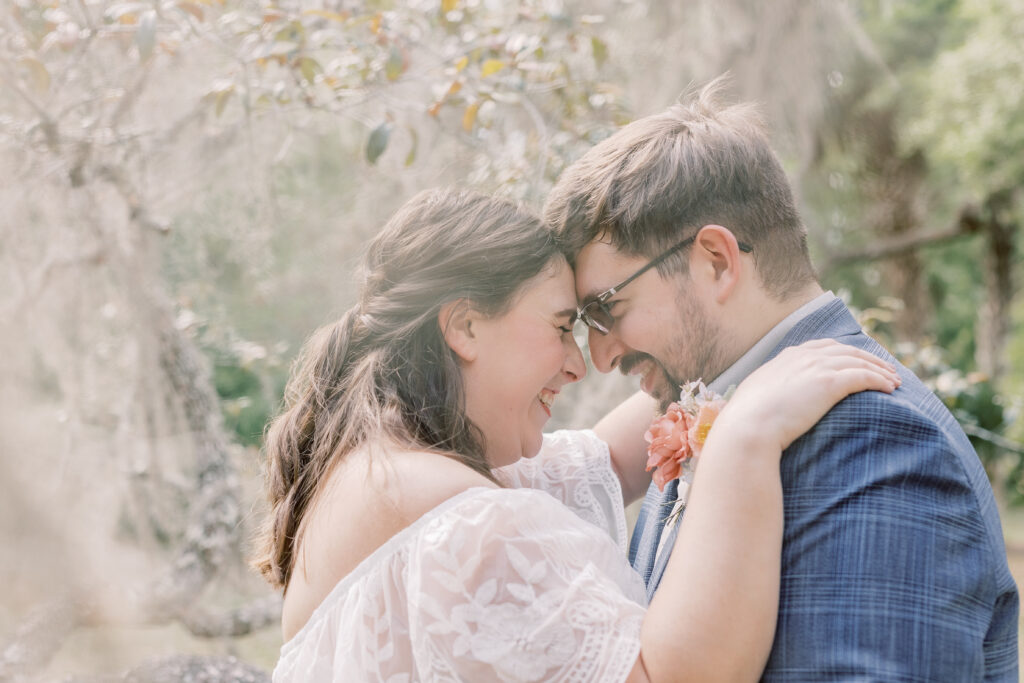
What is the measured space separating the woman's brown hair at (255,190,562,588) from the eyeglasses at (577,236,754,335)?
14cm

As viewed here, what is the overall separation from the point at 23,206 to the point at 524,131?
2615 mm

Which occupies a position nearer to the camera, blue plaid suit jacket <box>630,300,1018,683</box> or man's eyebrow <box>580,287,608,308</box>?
blue plaid suit jacket <box>630,300,1018,683</box>

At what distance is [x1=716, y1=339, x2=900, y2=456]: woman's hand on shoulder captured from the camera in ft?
4.80

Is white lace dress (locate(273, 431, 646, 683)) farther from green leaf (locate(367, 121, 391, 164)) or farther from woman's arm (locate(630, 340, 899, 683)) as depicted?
green leaf (locate(367, 121, 391, 164))

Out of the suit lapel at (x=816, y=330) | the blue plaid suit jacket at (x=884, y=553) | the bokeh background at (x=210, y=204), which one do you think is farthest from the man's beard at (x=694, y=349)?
the bokeh background at (x=210, y=204)

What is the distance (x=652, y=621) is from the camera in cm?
147

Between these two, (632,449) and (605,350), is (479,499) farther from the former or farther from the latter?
(632,449)

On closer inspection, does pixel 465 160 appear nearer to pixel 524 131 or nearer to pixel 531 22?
pixel 524 131

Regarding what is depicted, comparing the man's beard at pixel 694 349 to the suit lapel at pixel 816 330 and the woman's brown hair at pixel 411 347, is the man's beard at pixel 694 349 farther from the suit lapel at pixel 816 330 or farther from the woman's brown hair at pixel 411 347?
the woman's brown hair at pixel 411 347

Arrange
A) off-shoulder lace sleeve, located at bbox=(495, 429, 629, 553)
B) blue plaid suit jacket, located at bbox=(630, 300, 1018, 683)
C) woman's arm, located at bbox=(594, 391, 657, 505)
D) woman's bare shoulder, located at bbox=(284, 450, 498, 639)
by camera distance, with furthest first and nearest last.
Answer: woman's arm, located at bbox=(594, 391, 657, 505) → off-shoulder lace sleeve, located at bbox=(495, 429, 629, 553) → woman's bare shoulder, located at bbox=(284, 450, 498, 639) → blue plaid suit jacket, located at bbox=(630, 300, 1018, 683)

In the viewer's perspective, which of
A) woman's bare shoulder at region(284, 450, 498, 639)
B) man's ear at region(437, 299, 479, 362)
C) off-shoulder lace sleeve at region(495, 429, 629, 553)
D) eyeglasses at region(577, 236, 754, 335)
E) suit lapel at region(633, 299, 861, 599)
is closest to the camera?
woman's bare shoulder at region(284, 450, 498, 639)

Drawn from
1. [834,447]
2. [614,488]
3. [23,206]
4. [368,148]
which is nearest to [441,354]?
[614,488]

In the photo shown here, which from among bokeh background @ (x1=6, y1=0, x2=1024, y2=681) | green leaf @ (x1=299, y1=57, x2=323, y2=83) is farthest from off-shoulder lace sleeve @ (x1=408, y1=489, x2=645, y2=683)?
green leaf @ (x1=299, y1=57, x2=323, y2=83)

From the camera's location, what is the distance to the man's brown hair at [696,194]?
185 cm
